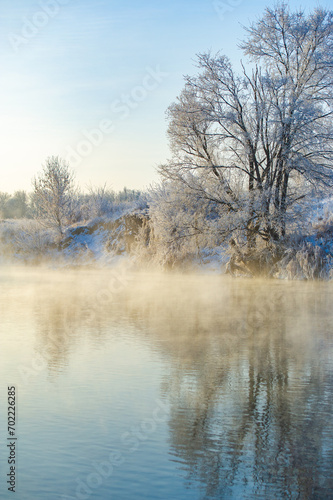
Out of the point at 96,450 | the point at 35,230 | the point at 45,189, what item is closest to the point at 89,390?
the point at 96,450

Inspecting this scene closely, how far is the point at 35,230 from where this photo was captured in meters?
35.2

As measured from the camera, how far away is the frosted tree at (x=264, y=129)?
2381 cm

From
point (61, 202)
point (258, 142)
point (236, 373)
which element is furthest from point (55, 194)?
point (236, 373)

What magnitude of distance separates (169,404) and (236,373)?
1760 millimetres

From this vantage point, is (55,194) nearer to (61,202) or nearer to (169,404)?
(61,202)

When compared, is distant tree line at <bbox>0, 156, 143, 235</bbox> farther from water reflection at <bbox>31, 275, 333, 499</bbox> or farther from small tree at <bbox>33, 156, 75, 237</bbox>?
water reflection at <bbox>31, 275, 333, 499</bbox>

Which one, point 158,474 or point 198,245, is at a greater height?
point 198,245

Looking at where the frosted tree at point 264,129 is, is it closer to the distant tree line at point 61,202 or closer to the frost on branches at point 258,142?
the frost on branches at point 258,142

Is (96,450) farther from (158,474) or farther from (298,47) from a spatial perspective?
(298,47)

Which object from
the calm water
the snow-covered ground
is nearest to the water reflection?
the calm water

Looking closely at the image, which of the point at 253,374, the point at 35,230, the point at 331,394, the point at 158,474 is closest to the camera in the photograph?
the point at 158,474

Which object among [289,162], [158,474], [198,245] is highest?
A: [289,162]

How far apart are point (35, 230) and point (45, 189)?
3.97m

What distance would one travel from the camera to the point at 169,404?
6551mm
